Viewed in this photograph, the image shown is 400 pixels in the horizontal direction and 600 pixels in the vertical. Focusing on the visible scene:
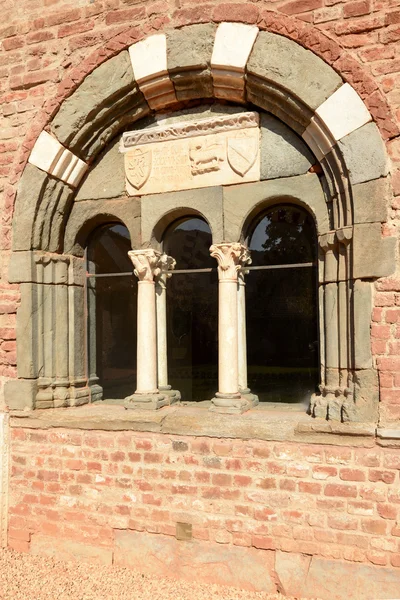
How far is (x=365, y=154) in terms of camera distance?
336 centimetres

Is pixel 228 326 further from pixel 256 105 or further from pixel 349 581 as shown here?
pixel 349 581

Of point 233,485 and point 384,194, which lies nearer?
point 384,194

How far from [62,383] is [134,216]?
1641 millimetres

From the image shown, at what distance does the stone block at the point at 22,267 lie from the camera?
424 cm

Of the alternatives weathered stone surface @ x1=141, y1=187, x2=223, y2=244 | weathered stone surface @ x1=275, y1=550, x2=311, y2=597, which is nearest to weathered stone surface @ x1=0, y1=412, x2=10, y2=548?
weathered stone surface @ x1=141, y1=187, x2=223, y2=244

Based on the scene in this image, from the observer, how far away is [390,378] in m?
3.30

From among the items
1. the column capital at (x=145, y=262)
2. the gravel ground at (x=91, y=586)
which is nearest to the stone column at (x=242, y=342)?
the column capital at (x=145, y=262)

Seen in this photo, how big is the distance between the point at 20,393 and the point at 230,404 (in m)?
1.85

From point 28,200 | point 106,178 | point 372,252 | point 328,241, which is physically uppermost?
point 106,178

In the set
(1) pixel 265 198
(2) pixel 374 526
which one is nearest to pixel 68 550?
(2) pixel 374 526

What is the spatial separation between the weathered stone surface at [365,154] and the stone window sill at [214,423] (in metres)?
1.74

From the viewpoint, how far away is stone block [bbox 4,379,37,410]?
4230 millimetres

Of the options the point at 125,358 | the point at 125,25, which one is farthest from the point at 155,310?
the point at 125,25

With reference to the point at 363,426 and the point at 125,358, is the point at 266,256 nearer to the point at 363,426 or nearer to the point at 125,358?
the point at 363,426
